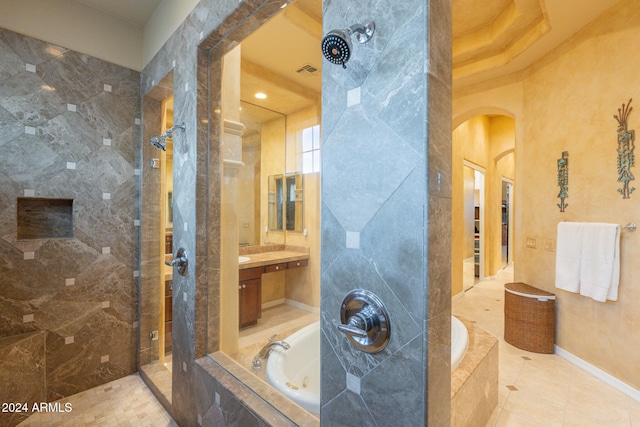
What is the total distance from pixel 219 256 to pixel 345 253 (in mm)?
1138

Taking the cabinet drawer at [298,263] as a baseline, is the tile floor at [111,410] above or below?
below

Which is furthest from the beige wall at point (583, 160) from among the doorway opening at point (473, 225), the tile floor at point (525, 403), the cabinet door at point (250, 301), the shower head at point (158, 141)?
the shower head at point (158, 141)

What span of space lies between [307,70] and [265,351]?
2360 mm

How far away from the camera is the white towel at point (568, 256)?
2559 mm

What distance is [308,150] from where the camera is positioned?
3348mm

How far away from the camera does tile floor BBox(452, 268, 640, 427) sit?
74.5 inches

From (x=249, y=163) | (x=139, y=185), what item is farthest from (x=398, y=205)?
(x=249, y=163)

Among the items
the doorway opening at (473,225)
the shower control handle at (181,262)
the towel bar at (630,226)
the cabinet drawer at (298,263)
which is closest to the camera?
→ the shower control handle at (181,262)

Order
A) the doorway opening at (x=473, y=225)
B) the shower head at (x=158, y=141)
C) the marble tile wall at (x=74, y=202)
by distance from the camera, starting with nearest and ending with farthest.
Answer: the marble tile wall at (x=74, y=202) → the shower head at (x=158, y=141) → the doorway opening at (x=473, y=225)

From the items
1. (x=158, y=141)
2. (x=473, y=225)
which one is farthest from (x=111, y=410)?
(x=473, y=225)

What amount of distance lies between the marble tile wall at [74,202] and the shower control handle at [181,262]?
3.03ft

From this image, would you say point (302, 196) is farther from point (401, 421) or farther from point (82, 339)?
point (401, 421)

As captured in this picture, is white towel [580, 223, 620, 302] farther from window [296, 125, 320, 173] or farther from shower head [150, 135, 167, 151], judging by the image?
shower head [150, 135, 167, 151]

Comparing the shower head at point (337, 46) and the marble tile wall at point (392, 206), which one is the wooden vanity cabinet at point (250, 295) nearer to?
the marble tile wall at point (392, 206)
